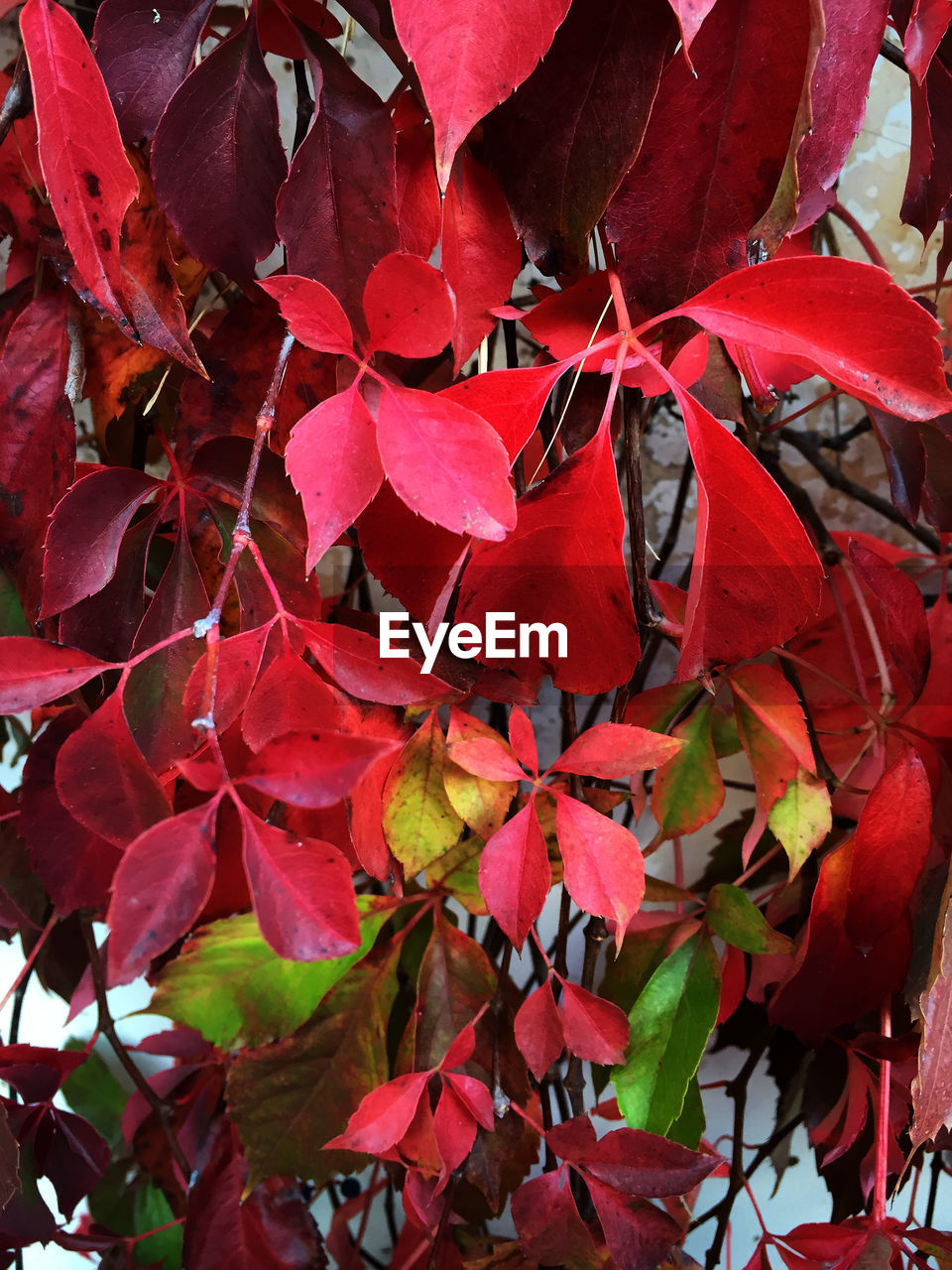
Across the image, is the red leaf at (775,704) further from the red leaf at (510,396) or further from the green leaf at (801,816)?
the red leaf at (510,396)

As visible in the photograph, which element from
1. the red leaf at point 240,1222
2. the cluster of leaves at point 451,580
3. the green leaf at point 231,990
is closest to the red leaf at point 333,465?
the cluster of leaves at point 451,580

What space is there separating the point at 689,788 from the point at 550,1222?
184 millimetres

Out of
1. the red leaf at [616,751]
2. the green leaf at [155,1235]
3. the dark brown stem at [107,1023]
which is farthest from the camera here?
the green leaf at [155,1235]

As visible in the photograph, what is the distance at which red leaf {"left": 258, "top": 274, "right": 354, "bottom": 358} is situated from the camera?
0.70 ft

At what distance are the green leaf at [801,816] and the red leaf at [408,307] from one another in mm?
232

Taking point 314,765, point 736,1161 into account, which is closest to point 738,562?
point 314,765

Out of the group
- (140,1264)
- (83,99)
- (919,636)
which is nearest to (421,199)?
(83,99)

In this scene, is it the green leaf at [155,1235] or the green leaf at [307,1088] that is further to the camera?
the green leaf at [155,1235]

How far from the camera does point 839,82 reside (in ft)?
0.72

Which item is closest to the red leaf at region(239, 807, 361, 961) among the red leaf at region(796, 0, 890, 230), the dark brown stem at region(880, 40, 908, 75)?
the red leaf at region(796, 0, 890, 230)

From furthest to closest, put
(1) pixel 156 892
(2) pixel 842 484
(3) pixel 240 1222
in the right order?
1. (2) pixel 842 484
2. (3) pixel 240 1222
3. (1) pixel 156 892

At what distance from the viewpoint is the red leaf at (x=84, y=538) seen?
0.88ft

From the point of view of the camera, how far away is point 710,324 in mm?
236

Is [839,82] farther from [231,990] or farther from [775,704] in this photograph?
[231,990]
